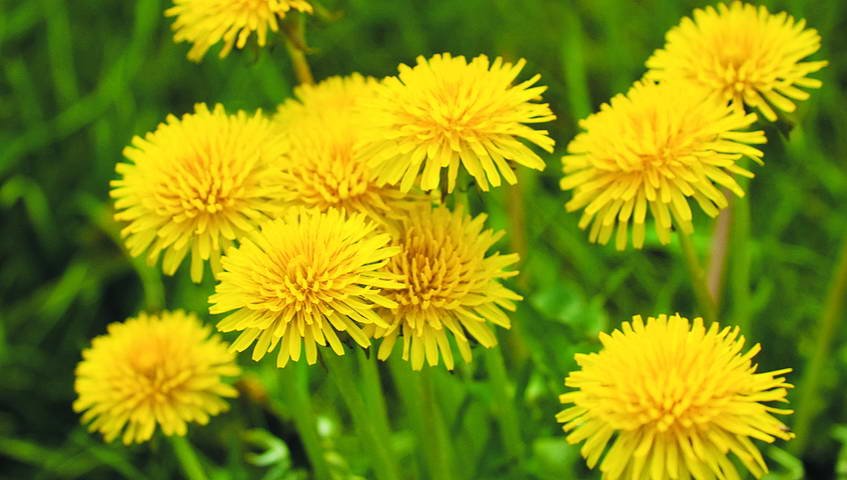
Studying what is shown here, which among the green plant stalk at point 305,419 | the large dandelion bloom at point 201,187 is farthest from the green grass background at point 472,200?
the large dandelion bloom at point 201,187

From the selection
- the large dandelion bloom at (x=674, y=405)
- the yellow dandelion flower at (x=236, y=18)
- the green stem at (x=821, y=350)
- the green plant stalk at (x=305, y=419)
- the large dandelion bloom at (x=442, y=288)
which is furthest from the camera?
the green stem at (x=821, y=350)

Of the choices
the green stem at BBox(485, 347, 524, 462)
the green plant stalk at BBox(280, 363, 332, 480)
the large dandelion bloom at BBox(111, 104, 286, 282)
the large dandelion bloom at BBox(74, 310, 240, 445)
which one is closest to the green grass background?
the green stem at BBox(485, 347, 524, 462)

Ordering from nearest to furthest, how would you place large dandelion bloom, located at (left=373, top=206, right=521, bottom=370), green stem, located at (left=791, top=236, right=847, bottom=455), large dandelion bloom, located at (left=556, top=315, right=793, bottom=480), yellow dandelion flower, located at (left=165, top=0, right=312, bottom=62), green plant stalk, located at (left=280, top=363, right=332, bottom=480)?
1. large dandelion bloom, located at (left=556, top=315, right=793, bottom=480)
2. large dandelion bloom, located at (left=373, top=206, right=521, bottom=370)
3. yellow dandelion flower, located at (left=165, top=0, right=312, bottom=62)
4. green plant stalk, located at (left=280, top=363, right=332, bottom=480)
5. green stem, located at (left=791, top=236, right=847, bottom=455)

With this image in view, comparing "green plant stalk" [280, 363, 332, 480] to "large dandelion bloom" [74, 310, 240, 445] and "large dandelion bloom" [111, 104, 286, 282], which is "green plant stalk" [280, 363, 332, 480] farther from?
"large dandelion bloom" [111, 104, 286, 282]

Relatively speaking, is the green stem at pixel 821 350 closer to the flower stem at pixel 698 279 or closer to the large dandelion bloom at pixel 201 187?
the flower stem at pixel 698 279

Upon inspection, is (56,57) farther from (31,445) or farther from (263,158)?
(263,158)

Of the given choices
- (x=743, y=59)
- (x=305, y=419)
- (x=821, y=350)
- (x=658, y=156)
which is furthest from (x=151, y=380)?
(x=821, y=350)

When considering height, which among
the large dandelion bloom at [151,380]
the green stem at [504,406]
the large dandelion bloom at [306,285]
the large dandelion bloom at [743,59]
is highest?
the large dandelion bloom at [743,59]
